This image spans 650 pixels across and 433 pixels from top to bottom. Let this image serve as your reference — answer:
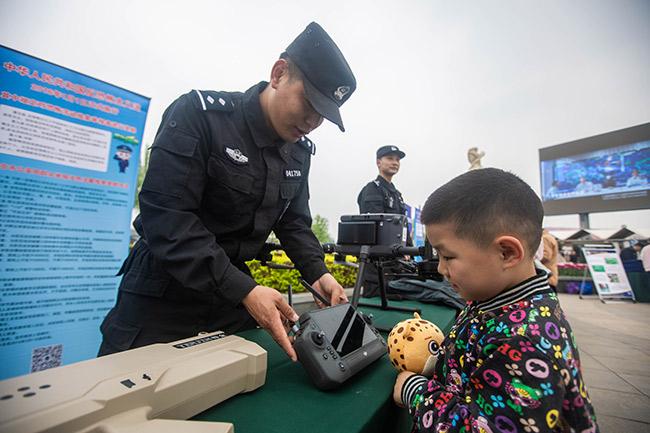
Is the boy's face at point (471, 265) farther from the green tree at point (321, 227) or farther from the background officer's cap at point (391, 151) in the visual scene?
the green tree at point (321, 227)

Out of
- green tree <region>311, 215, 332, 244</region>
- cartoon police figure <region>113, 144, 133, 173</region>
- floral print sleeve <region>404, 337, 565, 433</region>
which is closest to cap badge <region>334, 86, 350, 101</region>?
floral print sleeve <region>404, 337, 565, 433</region>

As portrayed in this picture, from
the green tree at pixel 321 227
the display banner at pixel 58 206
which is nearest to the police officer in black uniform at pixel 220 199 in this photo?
the display banner at pixel 58 206

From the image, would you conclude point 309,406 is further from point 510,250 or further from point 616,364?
point 616,364

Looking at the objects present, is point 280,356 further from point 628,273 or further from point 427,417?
point 628,273

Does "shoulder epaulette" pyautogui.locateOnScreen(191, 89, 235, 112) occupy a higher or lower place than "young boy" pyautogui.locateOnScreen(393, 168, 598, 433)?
higher

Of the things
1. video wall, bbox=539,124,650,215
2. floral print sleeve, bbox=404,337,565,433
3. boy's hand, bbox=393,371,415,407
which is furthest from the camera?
video wall, bbox=539,124,650,215

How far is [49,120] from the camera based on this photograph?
2.00m

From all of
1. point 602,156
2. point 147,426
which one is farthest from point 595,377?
point 602,156

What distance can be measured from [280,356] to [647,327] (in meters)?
6.78

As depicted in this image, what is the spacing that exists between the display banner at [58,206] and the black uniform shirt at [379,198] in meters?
2.29

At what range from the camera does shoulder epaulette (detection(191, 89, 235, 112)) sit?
1.22 meters

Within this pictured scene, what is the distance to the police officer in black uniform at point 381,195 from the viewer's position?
10.5 ft

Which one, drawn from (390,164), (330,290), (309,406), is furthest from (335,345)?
(390,164)

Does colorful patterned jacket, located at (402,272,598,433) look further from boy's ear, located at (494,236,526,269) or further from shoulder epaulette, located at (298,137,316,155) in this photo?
shoulder epaulette, located at (298,137,316,155)
